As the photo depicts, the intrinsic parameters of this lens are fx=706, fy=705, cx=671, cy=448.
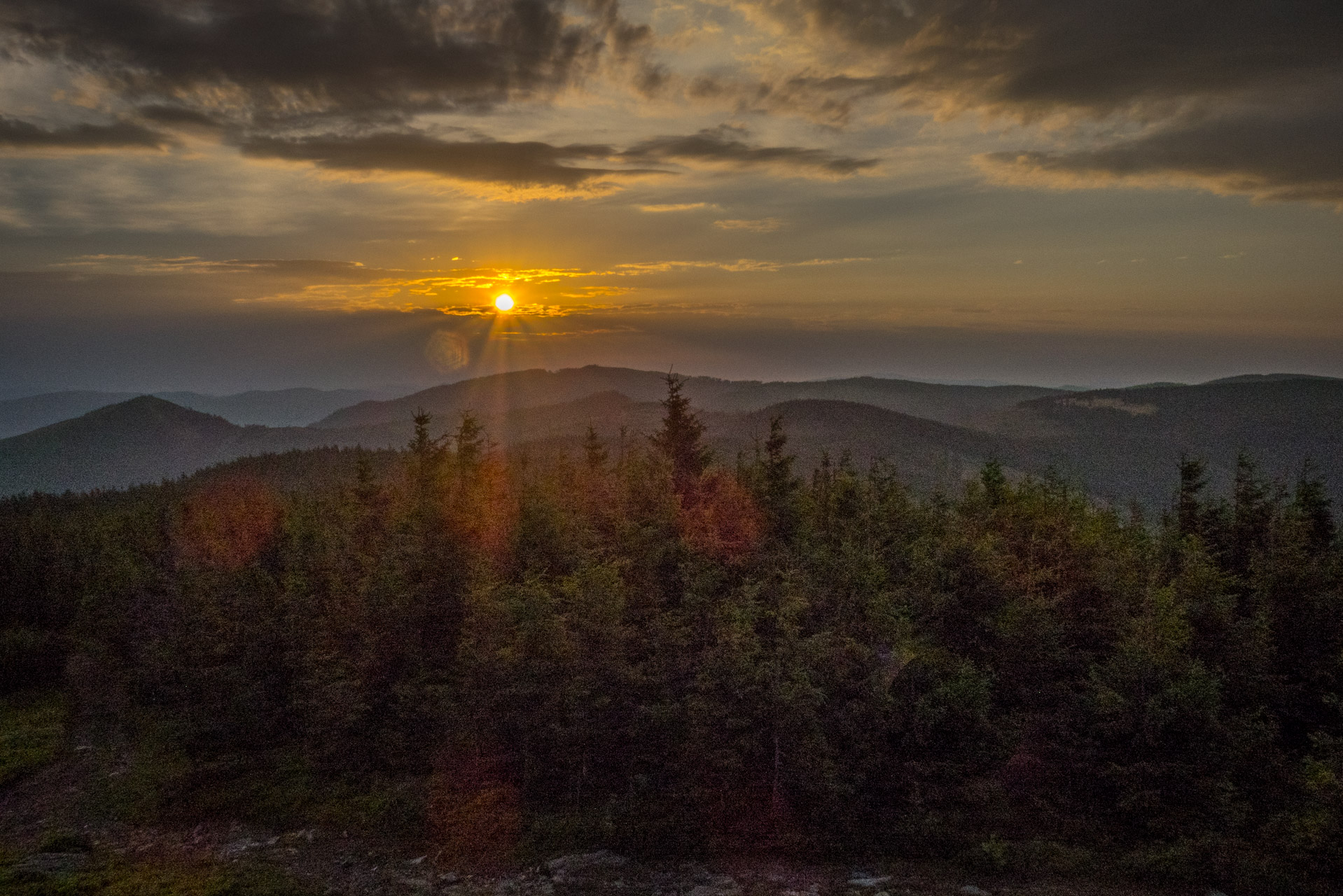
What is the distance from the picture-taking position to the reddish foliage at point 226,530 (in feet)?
194

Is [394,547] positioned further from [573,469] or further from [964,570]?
[964,570]

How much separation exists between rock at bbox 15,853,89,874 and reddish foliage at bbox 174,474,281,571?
2255cm

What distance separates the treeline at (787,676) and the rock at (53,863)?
5176 mm

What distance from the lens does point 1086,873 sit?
2836 centimetres

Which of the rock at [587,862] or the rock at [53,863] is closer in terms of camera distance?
the rock at [53,863]

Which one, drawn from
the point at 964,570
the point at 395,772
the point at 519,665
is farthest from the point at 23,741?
the point at 964,570

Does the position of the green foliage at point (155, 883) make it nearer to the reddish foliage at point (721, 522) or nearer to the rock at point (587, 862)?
the rock at point (587, 862)

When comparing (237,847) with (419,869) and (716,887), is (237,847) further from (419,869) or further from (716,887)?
(716,887)

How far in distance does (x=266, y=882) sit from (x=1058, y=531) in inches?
1759

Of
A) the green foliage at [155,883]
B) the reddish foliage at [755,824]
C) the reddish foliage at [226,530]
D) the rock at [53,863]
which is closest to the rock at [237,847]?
the green foliage at [155,883]

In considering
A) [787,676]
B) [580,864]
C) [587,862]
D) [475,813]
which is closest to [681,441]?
[787,676]

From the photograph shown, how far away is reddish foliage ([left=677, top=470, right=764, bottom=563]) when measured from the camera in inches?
1496

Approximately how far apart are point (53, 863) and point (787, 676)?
33.6m

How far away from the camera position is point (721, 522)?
40.6 meters
